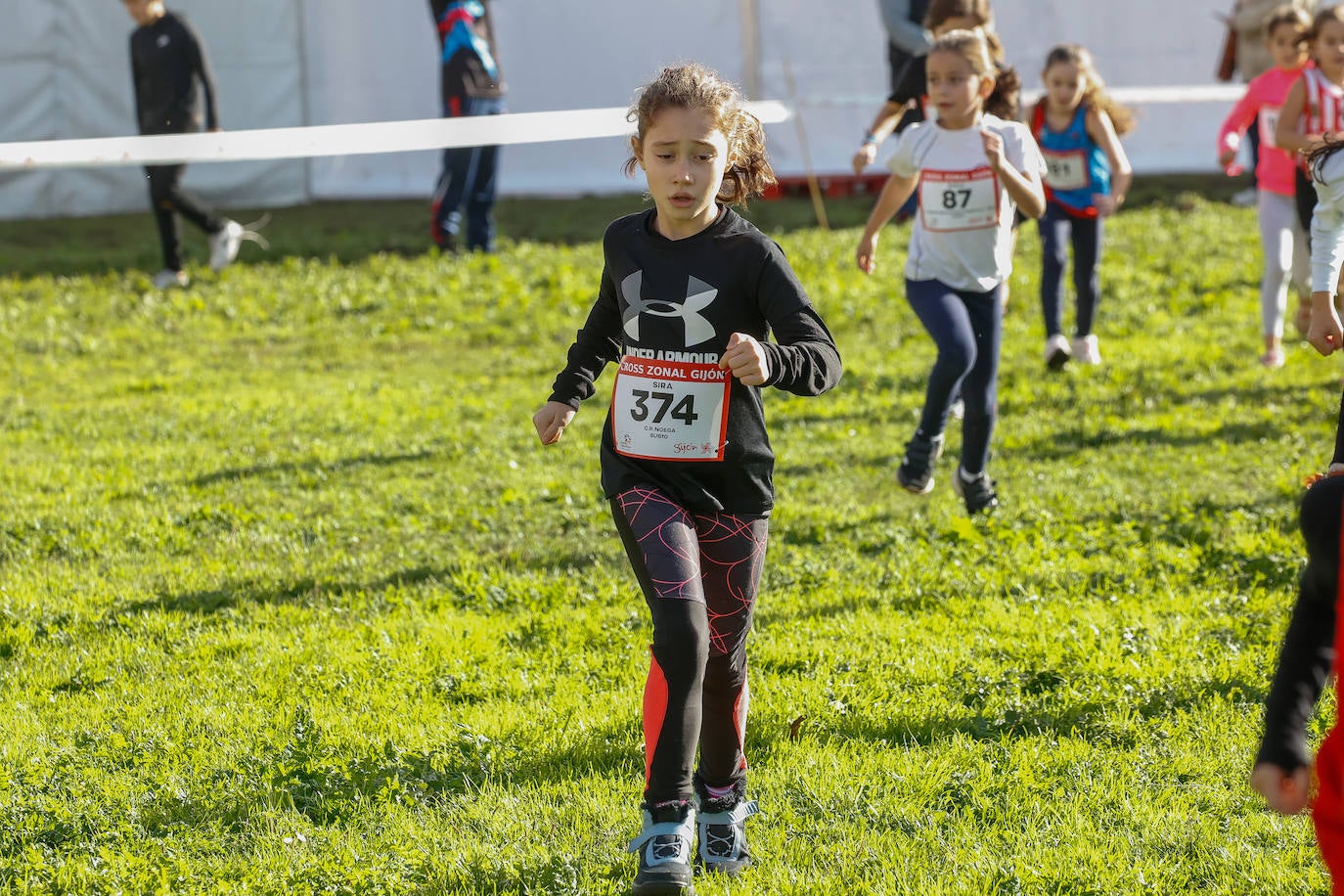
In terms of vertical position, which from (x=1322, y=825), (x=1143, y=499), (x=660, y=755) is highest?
(x=1322, y=825)

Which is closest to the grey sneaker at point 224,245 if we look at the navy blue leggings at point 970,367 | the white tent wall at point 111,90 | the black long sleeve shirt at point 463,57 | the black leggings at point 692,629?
the black long sleeve shirt at point 463,57

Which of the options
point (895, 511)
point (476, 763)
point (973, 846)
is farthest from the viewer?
point (895, 511)

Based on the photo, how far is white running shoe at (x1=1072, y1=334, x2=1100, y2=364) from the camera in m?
9.80

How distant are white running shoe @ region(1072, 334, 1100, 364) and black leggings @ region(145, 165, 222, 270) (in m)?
6.64

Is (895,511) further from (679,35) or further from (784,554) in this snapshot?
(679,35)

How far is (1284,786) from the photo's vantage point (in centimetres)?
228

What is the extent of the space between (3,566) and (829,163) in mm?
11676

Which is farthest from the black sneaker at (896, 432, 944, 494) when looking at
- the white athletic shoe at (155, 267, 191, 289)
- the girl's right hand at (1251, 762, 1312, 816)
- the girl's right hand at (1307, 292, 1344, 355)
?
the white athletic shoe at (155, 267, 191, 289)

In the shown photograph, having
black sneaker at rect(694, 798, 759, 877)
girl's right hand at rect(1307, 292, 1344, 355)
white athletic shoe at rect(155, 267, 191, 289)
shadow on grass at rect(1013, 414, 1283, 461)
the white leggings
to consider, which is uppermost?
girl's right hand at rect(1307, 292, 1344, 355)

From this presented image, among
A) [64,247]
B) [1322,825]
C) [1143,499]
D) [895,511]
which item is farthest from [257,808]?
[64,247]

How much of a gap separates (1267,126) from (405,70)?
31.5 ft

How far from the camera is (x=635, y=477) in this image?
12.2 feet

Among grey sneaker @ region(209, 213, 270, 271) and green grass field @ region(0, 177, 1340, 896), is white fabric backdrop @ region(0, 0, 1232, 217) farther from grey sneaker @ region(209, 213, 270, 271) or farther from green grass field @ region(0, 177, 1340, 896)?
green grass field @ region(0, 177, 1340, 896)

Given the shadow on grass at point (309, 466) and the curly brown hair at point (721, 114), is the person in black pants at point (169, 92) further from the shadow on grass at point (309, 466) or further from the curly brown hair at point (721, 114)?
the curly brown hair at point (721, 114)
